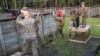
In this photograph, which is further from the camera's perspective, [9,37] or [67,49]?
[67,49]

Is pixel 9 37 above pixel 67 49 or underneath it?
above

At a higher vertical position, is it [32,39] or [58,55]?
[32,39]

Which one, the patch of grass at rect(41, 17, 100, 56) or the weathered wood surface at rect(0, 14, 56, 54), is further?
the patch of grass at rect(41, 17, 100, 56)

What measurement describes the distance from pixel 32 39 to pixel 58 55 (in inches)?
51.2

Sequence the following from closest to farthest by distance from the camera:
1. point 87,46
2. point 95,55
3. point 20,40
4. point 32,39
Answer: point 32,39 < point 95,55 < point 20,40 < point 87,46

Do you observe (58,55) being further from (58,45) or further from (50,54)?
(58,45)

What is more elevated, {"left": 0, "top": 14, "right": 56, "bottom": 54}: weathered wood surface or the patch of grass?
{"left": 0, "top": 14, "right": 56, "bottom": 54}: weathered wood surface

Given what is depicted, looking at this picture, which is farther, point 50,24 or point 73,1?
point 73,1

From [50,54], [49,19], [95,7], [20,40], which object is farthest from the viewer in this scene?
[95,7]

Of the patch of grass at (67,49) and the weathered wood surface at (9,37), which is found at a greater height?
the weathered wood surface at (9,37)

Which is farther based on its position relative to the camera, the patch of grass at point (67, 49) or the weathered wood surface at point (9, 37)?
the patch of grass at point (67, 49)

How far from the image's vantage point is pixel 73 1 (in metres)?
20.9

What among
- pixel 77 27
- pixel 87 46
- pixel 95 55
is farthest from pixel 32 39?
pixel 77 27

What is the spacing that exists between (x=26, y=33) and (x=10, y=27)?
1.20m
